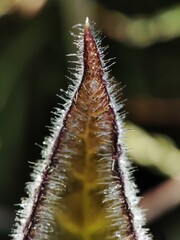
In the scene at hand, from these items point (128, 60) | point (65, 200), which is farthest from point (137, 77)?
point (65, 200)

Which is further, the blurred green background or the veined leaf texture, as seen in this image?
the blurred green background

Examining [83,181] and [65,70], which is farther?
[65,70]

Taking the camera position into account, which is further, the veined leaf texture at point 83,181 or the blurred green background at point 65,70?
the blurred green background at point 65,70
